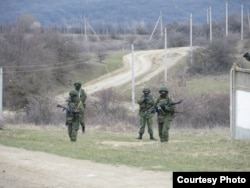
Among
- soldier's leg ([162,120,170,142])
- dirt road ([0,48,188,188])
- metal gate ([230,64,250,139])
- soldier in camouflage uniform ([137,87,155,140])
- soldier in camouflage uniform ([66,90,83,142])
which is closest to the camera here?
dirt road ([0,48,188,188])

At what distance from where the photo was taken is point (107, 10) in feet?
540

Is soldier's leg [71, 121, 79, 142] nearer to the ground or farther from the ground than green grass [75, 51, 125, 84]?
nearer to the ground

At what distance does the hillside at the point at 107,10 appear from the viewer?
460 ft

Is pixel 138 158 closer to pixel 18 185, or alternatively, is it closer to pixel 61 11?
pixel 18 185

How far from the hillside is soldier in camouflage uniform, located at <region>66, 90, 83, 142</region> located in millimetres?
113638

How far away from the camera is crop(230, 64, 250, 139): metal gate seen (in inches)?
887

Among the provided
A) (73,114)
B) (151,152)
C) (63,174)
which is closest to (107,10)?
(73,114)

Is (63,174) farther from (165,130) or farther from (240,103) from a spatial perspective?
(240,103)

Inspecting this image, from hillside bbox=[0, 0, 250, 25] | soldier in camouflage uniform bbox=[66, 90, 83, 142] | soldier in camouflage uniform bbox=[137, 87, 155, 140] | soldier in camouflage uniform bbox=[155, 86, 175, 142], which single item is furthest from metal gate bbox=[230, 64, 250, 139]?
Answer: hillside bbox=[0, 0, 250, 25]

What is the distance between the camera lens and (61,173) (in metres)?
14.2

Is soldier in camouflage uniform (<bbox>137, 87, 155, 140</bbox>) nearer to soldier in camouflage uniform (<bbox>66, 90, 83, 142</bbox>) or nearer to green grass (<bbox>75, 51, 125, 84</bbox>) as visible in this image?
soldier in camouflage uniform (<bbox>66, 90, 83, 142</bbox>)

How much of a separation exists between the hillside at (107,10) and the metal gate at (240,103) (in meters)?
111

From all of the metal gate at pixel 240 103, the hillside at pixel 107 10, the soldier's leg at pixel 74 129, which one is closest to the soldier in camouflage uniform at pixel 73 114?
the soldier's leg at pixel 74 129

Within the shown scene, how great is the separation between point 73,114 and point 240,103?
5709mm
